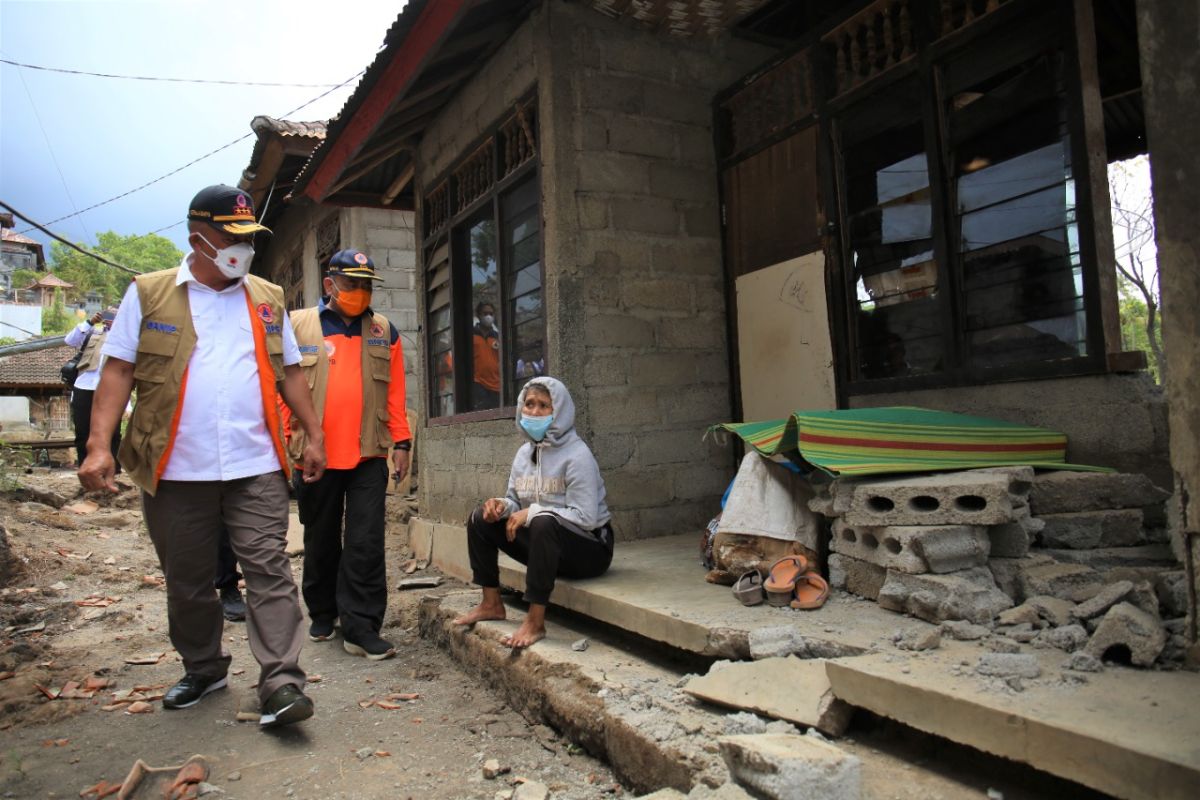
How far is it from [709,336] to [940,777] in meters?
3.49

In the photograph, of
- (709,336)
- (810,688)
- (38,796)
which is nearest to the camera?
(810,688)

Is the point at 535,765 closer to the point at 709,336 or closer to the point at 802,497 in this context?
the point at 802,497

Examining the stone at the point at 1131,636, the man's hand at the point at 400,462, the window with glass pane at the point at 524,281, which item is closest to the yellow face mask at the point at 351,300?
the man's hand at the point at 400,462

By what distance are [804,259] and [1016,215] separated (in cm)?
123

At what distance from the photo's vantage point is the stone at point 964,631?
2443mm

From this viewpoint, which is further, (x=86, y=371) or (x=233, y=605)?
(x=86, y=371)

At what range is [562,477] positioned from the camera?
12.5ft

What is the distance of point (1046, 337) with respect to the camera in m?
3.56

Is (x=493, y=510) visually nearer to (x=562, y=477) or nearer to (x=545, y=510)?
(x=545, y=510)

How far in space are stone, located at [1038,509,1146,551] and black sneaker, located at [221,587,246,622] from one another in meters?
4.33

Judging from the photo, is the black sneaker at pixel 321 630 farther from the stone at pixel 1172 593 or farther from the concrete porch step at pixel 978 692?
the stone at pixel 1172 593

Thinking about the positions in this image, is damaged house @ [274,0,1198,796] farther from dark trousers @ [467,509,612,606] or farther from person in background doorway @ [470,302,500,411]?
dark trousers @ [467,509,612,606]

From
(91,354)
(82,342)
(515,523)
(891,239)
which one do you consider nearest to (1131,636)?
(515,523)

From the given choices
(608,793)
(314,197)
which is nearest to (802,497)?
(608,793)
